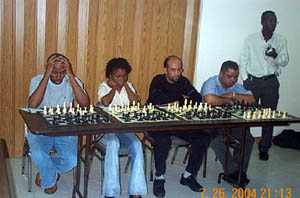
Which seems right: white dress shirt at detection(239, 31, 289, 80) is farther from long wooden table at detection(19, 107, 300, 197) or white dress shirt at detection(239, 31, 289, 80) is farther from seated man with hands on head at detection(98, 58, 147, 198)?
seated man with hands on head at detection(98, 58, 147, 198)

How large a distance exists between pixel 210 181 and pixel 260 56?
1.96 m

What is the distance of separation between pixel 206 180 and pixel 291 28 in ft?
9.67

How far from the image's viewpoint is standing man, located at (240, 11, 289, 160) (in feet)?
17.7

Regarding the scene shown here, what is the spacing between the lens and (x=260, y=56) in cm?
540

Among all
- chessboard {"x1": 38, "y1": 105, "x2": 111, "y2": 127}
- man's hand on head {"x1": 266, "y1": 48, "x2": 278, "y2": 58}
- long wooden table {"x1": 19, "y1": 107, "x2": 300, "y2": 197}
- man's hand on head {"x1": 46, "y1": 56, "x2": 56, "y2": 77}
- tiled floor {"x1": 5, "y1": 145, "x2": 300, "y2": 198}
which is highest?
man's hand on head {"x1": 266, "y1": 48, "x2": 278, "y2": 58}

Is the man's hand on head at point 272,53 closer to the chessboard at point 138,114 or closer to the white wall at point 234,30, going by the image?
the white wall at point 234,30

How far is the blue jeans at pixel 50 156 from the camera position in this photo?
3.55 metres

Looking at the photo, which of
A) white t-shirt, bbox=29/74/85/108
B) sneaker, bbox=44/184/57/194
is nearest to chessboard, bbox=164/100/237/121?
white t-shirt, bbox=29/74/85/108

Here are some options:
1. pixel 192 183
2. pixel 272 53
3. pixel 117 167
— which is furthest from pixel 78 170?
pixel 272 53

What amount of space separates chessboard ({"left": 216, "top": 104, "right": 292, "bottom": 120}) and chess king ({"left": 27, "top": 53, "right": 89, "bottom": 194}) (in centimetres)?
149

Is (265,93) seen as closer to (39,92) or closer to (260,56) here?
(260,56)

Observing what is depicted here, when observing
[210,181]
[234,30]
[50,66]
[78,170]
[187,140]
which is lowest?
[210,181]

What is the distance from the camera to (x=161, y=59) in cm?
525

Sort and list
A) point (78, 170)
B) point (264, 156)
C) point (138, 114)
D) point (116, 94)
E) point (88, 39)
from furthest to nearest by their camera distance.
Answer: point (264, 156)
point (88, 39)
point (116, 94)
point (138, 114)
point (78, 170)
